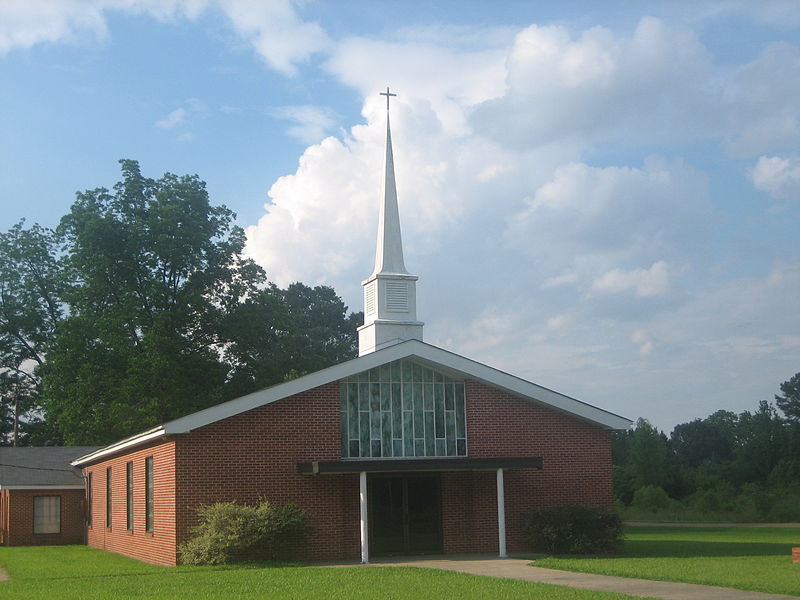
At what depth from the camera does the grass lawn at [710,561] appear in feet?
58.5

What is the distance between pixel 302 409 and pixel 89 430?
21.8 meters

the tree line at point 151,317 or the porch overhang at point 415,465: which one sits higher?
the tree line at point 151,317

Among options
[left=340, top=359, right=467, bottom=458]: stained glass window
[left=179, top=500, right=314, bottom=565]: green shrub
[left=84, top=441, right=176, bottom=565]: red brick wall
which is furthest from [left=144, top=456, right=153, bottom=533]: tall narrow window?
[left=340, top=359, right=467, bottom=458]: stained glass window

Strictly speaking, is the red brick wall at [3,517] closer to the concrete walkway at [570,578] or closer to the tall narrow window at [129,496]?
the tall narrow window at [129,496]

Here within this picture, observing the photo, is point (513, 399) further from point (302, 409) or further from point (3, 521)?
point (3, 521)

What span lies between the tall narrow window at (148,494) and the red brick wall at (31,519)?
12.7m

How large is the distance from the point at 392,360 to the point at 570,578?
8.33 metres

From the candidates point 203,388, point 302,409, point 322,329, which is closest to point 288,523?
point 302,409

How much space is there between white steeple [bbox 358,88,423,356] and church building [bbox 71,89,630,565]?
2.45 m

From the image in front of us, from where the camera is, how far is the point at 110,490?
32.1m

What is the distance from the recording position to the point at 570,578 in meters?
18.7

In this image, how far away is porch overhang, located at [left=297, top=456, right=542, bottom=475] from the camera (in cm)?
2392

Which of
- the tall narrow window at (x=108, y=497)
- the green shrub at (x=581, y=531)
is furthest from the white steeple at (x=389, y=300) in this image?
the tall narrow window at (x=108, y=497)

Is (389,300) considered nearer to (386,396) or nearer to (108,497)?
(386,396)
